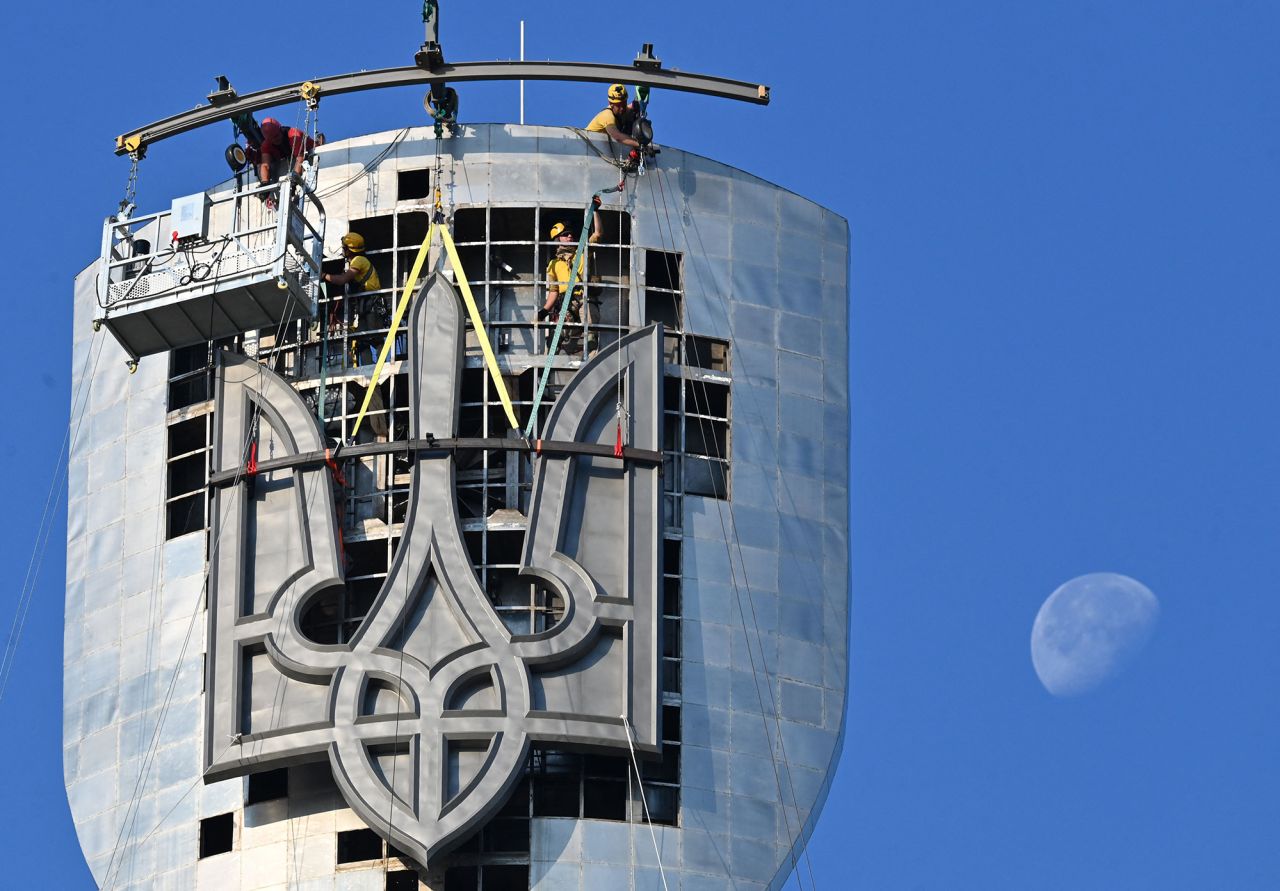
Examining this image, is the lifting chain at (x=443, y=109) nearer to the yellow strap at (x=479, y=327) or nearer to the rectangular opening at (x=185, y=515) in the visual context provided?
the yellow strap at (x=479, y=327)

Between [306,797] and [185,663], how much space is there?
4.37 m

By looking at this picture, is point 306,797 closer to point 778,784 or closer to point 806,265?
point 778,784

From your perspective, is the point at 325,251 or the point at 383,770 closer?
the point at 383,770

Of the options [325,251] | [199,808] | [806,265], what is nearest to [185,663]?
[199,808]

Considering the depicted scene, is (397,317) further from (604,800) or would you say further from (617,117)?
(604,800)

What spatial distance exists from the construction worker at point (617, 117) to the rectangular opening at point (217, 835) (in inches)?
650

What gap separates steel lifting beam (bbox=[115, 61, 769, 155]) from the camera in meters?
83.8

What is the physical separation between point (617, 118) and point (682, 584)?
1043 cm

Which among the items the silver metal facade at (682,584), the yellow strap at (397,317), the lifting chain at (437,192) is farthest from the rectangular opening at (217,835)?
the lifting chain at (437,192)

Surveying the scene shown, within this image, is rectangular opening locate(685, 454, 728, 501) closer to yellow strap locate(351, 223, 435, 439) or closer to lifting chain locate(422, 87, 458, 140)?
yellow strap locate(351, 223, 435, 439)

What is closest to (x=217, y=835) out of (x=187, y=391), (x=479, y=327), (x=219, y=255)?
(x=187, y=391)

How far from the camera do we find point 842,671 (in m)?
82.1

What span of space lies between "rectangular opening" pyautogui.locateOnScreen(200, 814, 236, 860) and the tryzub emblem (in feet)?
6.17

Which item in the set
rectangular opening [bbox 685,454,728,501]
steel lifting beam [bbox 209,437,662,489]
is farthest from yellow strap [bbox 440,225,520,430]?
rectangular opening [bbox 685,454,728,501]
